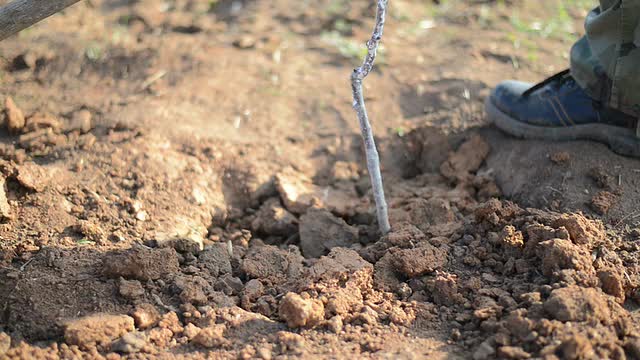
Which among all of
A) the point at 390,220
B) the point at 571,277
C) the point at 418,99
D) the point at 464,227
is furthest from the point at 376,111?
the point at 571,277

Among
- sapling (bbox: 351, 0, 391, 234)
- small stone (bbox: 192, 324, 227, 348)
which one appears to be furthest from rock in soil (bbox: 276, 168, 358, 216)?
small stone (bbox: 192, 324, 227, 348)

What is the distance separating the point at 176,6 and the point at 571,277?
3.33 meters

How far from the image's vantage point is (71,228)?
8.48 feet

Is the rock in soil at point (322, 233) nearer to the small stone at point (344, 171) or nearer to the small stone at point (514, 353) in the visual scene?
the small stone at point (344, 171)

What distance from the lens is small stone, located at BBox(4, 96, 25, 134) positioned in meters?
3.08

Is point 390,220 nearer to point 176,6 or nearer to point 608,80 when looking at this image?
point 608,80

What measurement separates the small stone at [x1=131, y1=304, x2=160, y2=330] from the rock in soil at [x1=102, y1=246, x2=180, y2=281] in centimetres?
14

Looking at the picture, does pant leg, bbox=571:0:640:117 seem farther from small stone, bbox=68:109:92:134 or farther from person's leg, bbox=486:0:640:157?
small stone, bbox=68:109:92:134

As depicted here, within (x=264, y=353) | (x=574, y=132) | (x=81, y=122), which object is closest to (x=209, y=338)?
(x=264, y=353)

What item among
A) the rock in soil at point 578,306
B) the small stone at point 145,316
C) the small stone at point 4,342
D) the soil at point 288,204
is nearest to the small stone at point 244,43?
the soil at point 288,204

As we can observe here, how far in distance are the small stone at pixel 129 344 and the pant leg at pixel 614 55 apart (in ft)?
6.80

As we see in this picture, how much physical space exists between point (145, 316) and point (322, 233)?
2.93 ft

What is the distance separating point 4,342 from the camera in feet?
6.81

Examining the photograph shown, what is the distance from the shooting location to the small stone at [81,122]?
10.4ft
